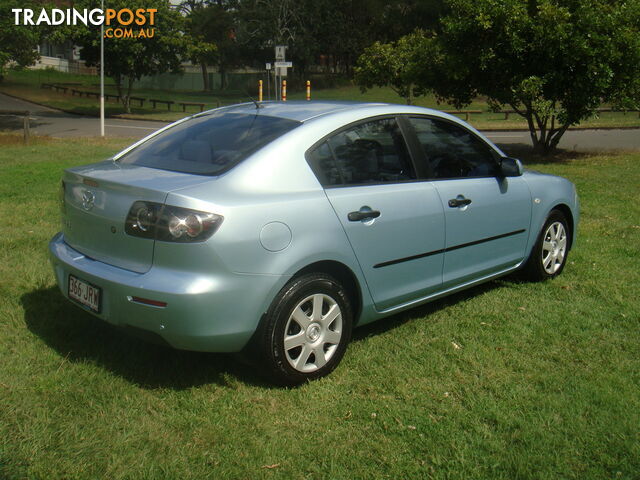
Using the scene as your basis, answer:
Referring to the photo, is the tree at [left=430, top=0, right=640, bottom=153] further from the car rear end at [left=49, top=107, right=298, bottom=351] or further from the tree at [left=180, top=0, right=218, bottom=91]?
the tree at [left=180, top=0, right=218, bottom=91]

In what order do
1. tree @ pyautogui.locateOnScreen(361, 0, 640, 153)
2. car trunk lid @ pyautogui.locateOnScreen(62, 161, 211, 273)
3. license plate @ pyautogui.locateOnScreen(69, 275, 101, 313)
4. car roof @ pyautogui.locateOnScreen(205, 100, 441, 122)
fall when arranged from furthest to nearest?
1. tree @ pyautogui.locateOnScreen(361, 0, 640, 153)
2. car roof @ pyautogui.locateOnScreen(205, 100, 441, 122)
3. license plate @ pyautogui.locateOnScreen(69, 275, 101, 313)
4. car trunk lid @ pyautogui.locateOnScreen(62, 161, 211, 273)

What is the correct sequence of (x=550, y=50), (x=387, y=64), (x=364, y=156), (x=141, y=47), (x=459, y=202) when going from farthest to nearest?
(x=141, y=47) < (x=387, y=64) < (x=550, y=50) < (x=459, y=202) < (x=364, y=156)

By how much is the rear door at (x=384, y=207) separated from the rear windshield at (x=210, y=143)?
361 millimetres

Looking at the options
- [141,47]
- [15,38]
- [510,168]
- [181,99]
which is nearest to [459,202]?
[510,168]

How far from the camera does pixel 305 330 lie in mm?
3793

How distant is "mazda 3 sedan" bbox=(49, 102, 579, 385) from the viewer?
11.3 ft

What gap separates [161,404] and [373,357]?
136 cm

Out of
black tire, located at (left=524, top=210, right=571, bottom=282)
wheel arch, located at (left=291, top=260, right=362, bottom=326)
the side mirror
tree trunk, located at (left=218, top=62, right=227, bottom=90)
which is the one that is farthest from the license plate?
tree trunk, located at (left=218, top=62, right=227, bottom=90)

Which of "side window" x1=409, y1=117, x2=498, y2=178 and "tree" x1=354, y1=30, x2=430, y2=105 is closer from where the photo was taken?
"side window" x1=409, y1=117, x2=498, y2=178

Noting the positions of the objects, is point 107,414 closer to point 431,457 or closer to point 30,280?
point 431,457

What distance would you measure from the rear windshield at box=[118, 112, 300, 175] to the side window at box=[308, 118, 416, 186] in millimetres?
277

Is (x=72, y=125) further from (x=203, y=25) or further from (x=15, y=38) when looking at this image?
(x=203, y=25)

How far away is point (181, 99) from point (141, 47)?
14813mm

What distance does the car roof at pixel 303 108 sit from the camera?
14.1 ft
